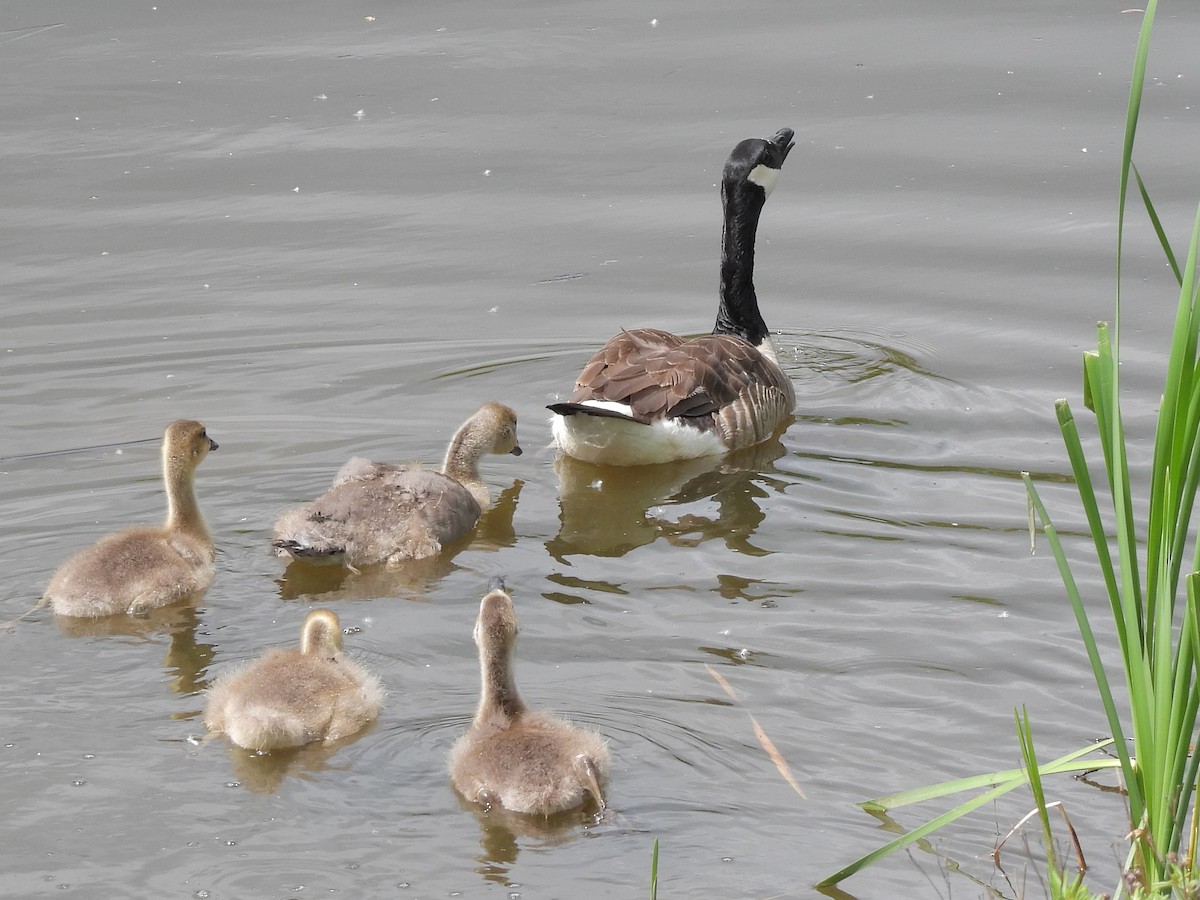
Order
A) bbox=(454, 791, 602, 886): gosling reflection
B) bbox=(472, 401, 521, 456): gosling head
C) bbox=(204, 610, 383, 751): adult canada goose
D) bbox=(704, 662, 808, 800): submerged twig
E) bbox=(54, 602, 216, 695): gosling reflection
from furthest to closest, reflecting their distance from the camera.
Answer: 1. bbox=(472, 401, 521, 456): gosling head
2. bbox=(54, 602, 216, 695): gosling reflection
3. bbox=(204, 610, 383, 751): adult canada goose
4. bbox=(704, 662, 808, 800): submerged twig
5. bbox=(454, 791, 602, 886): gosling reflection

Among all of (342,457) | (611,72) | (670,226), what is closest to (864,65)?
(611,72)

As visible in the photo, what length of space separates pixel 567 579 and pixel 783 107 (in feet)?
23.9

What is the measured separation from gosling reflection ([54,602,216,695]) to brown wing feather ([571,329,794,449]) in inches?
110

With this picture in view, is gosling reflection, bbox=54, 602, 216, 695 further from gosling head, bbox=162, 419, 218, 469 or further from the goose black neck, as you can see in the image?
the goose black neck

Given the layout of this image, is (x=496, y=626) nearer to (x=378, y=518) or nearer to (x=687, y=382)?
(x=378, y=518)

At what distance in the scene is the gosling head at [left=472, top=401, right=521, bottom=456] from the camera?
27.7ft

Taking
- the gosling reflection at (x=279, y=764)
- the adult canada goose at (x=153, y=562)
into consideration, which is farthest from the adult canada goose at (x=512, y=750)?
the adult canada goose at (x=153, y=562)

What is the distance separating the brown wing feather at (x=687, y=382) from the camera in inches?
352

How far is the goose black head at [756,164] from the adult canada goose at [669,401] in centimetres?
122

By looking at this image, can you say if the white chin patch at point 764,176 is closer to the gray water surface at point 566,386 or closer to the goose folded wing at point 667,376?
the gray water surface at point 566,386

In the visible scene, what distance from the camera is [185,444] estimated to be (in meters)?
7.27

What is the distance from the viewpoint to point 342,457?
8.63 metres

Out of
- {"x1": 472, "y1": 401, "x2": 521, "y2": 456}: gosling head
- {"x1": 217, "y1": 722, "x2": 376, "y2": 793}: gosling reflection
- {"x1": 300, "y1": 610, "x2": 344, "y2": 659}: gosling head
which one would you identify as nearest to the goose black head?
{"x1": 472, "y1": 401, "x2": 521, "y2": 456}: gosling head

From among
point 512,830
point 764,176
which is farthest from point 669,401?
point 512,830
